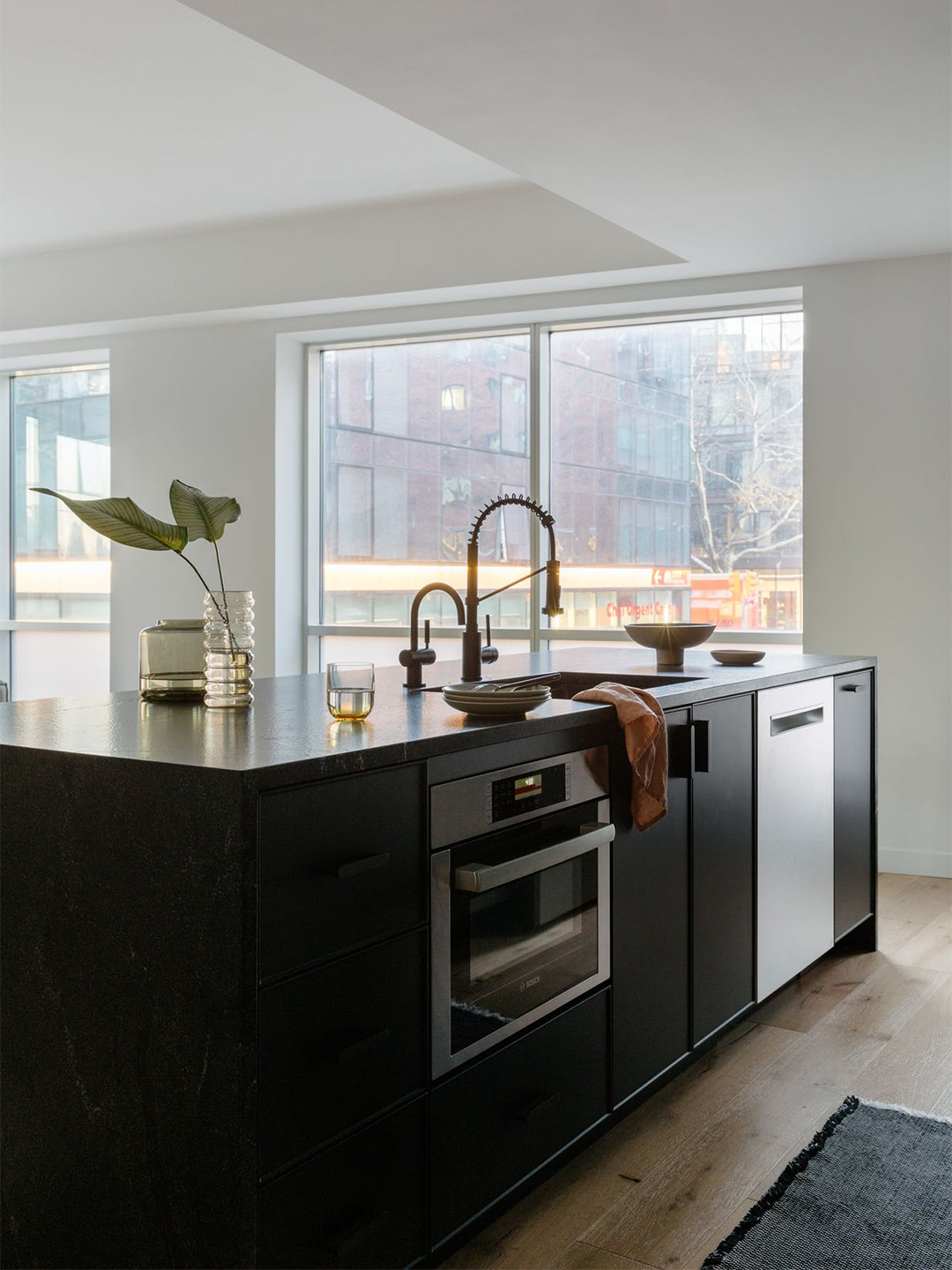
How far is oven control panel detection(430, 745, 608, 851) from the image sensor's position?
1771mm

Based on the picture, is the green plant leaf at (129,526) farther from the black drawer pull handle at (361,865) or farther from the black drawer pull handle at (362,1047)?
the black drawer pull handle at (362,1047)

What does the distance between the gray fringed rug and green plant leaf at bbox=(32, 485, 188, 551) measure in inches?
58.5

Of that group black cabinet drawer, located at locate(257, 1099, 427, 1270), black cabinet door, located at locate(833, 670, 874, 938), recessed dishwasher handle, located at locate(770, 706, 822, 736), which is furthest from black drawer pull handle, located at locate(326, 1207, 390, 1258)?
black cabinet door, located at locate(833, 670, 874, 938)

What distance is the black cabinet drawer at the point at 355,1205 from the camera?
147 centimetres

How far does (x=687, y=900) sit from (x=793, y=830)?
635mm

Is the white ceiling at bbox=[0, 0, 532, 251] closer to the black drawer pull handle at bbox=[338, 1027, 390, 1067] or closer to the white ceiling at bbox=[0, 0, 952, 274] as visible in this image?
the white ceiling at bbox=[0, 0, 952, 274]

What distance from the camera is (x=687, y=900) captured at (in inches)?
97.3

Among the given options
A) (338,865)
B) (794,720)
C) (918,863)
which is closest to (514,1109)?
(338,865)

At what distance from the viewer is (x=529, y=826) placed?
1975mm

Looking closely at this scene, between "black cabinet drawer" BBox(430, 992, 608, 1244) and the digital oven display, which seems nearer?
"black cabinet drawer" BBox(430, 992, 608, 1244)

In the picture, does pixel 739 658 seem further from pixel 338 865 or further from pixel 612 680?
pixel 338 865

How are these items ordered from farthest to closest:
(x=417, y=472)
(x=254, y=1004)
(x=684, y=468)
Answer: (x=417, y=472) < (x=684, y=468) < (x=254, y=1004)

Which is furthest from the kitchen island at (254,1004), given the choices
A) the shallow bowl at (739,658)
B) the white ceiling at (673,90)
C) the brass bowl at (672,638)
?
the white ceiling at (673,90)

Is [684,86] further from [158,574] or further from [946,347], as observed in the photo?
[158,574]
